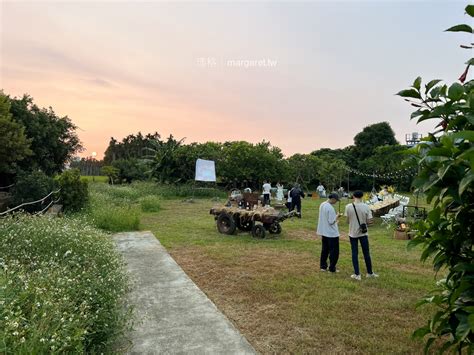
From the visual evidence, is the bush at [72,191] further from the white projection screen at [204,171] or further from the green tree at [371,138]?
the green tree at [371,138]

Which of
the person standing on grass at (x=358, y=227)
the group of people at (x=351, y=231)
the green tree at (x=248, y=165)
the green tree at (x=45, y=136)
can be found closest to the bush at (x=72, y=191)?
the green tree at (x=45, y=136)

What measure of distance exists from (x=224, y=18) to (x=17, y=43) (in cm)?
680

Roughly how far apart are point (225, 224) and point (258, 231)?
1.20m

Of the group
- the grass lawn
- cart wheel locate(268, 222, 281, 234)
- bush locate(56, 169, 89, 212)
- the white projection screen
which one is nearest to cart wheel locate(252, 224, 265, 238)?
the grass lawn

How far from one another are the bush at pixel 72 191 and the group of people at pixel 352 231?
9647 mm

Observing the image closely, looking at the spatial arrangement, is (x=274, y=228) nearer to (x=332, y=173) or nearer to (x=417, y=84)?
(x=417, y=84)

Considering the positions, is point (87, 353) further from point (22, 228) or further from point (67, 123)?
point (67, 123)

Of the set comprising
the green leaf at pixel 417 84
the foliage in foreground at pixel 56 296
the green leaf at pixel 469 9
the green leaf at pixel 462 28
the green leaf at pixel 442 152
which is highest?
the green leaf at pixel 469 9

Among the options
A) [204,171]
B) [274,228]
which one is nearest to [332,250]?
[274,228]

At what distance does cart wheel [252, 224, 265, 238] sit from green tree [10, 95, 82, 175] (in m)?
9.35

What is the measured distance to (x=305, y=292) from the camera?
A: 5402mm

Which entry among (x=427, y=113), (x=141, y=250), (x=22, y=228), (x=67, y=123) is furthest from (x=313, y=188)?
(x=427, y=113)

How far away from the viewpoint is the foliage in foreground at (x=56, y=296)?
2.43 meters

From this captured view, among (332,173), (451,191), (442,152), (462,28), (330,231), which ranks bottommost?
(330,231)
